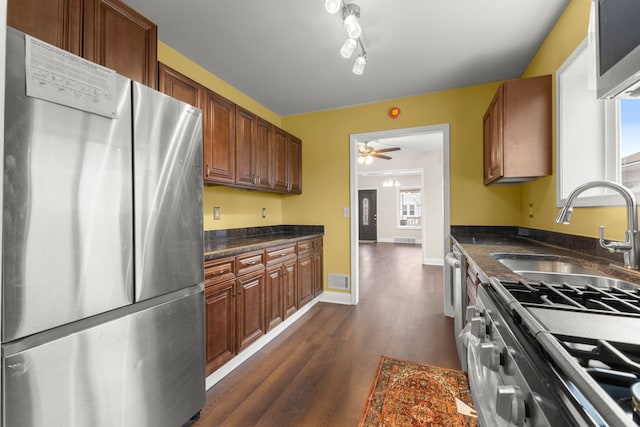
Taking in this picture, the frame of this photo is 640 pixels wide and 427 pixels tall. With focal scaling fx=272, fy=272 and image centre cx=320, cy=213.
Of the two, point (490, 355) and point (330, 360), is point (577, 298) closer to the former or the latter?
point (490, 355)

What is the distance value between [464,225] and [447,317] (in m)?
1.05

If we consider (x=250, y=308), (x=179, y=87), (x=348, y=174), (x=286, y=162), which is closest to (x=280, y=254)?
(x=250, y=308)

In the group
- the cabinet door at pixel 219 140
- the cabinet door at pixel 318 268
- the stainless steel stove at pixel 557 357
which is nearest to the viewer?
the stainless steel stove at pixel 557 357

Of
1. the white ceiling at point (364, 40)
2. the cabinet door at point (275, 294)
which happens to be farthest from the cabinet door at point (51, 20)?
the cabinet door at point (275, 294)

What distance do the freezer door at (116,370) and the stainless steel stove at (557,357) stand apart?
1362mm

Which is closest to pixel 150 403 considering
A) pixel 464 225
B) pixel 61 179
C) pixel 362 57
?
pixel 61 179

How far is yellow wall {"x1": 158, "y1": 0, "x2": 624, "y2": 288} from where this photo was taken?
81.4 inches

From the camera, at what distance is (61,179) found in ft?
3.21

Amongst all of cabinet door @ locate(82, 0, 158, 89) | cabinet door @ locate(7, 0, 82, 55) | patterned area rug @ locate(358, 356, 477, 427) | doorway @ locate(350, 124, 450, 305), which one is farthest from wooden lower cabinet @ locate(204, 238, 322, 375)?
cabinet door @ locate(7, 0, 82, 55)

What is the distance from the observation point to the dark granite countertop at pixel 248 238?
2.03 meters

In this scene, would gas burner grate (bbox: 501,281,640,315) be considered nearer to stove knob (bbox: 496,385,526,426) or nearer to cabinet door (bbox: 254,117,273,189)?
stove knob (bbox: 496,385,526,426)

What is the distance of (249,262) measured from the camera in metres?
2.20

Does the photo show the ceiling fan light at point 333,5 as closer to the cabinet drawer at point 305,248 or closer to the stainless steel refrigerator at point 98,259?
the stainless steel refrigerator at point 98,259

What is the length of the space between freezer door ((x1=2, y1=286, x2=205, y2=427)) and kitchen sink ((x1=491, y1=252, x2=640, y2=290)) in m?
1.69
